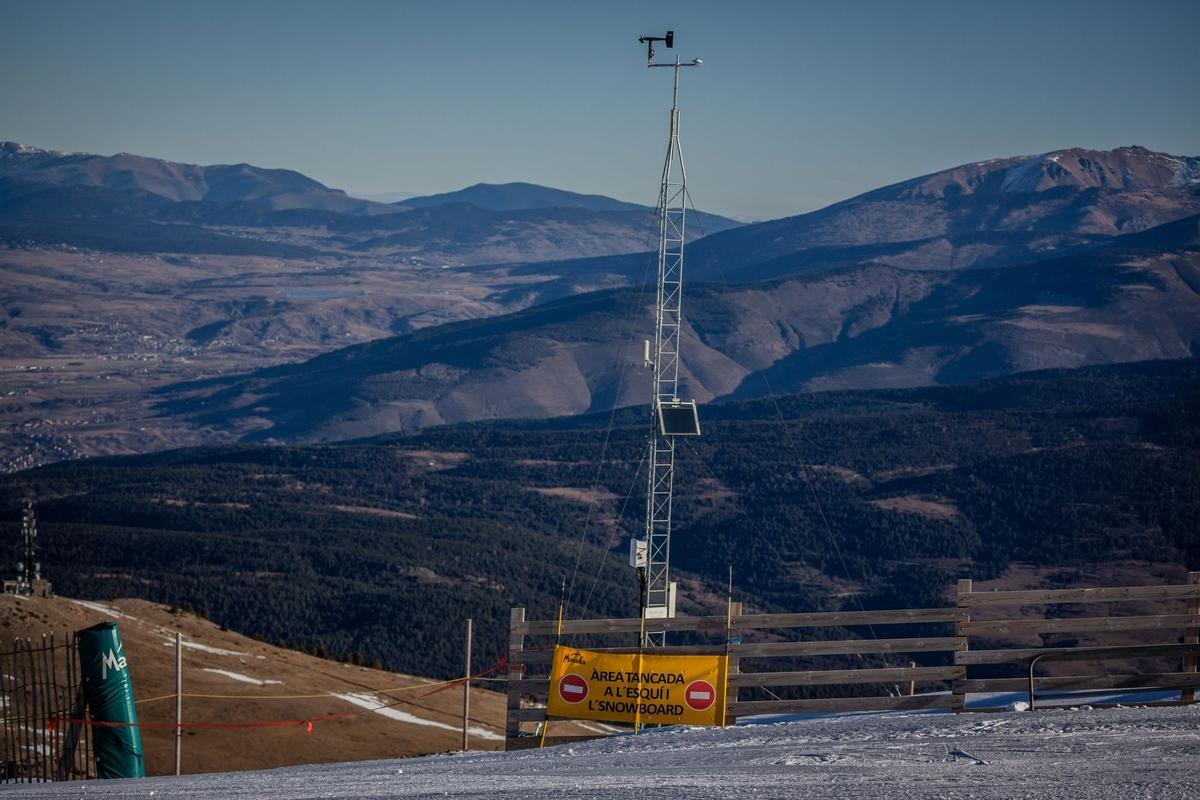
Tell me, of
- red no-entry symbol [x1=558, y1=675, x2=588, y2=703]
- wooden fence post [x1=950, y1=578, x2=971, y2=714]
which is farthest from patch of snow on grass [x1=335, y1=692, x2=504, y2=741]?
wooden fence post [x1=950, y1=578, x2=971, y2=714]

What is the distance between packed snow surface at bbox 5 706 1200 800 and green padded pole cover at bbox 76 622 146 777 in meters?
Result: 2.35

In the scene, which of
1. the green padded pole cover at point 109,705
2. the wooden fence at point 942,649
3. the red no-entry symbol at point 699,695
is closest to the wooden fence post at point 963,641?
the wooden fence at point 942,649

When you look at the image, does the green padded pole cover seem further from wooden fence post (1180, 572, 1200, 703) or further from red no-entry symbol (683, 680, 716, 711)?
wooden fence post (1180, 572, 1200, 703)

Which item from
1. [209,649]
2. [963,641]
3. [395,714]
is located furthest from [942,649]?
[209,649]

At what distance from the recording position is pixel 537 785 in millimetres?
17344

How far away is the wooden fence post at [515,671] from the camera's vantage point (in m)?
20.8

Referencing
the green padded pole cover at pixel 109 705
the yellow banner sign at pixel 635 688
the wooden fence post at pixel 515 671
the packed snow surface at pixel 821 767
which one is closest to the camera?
the packed snow surface at pixel 821 767

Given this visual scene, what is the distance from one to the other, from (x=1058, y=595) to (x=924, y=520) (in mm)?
133585

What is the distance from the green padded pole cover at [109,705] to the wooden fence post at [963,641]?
43.4 ft

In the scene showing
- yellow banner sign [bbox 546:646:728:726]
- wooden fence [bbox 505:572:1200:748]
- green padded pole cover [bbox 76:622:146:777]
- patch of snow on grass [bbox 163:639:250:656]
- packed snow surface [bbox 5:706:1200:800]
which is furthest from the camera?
patch of snow on grass [bbox 163:639:250:656]

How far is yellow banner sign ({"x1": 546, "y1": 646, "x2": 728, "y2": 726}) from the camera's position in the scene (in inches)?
839

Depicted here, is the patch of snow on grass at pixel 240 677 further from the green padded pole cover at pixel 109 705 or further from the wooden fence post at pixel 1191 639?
the wooden fence post at pixel 1191 639

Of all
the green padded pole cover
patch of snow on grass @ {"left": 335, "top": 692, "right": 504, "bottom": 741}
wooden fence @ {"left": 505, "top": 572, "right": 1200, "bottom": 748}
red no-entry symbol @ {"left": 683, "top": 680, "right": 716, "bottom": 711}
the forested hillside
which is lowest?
the forested hillside

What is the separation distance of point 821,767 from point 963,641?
405 cm
